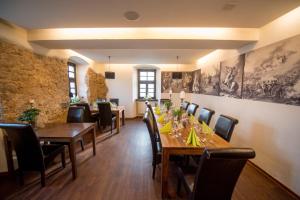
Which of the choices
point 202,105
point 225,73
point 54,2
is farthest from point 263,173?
point 54,2

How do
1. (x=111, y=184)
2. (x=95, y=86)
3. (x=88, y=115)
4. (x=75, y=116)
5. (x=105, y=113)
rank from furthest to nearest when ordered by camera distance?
1. (x=95, y=86)
2. (x=105, y=113)
3. (x=88, y=115)
4. (x=75, y=116)
5. (x=111, y=184)

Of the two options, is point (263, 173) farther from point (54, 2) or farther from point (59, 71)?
point (59, 71)

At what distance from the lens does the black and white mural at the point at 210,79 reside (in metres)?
3.89

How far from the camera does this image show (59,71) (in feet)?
12.0

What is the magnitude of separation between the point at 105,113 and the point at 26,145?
7.77ft

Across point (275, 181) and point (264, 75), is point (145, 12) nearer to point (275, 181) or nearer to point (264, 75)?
point (264, 75)

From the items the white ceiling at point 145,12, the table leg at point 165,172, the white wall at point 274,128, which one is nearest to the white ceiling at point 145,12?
the white ceiling at point 145,12

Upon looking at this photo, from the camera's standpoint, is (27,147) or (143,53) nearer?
(27,147)

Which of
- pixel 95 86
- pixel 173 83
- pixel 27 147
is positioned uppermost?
pixel 173 83

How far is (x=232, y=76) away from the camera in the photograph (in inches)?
127

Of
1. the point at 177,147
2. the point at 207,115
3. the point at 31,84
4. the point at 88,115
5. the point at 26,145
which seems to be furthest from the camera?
the point at 88,115

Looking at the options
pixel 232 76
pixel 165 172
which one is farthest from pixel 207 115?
pixel 165 172

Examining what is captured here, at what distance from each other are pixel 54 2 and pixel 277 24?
10.2ft

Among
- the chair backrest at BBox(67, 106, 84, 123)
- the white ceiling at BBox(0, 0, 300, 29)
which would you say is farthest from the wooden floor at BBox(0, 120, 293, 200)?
the white ceiling at BBox(0, 0, 300, 29)
